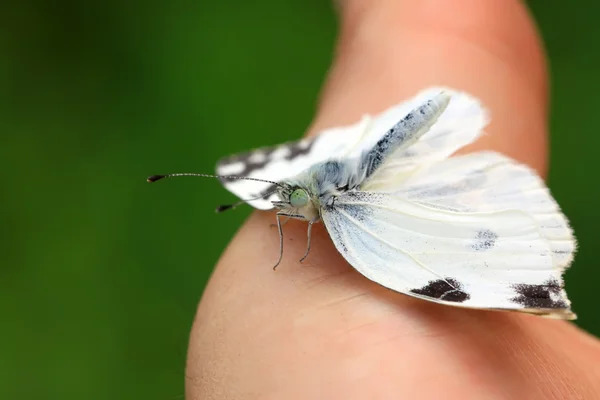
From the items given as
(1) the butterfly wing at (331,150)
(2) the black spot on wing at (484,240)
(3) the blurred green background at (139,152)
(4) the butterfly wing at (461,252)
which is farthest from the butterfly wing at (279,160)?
(3) the blurred green background at (139,152)

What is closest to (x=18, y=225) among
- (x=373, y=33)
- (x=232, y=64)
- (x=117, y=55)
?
(x=117, y=55)

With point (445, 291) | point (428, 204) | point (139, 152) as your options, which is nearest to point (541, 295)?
point (445, 291)

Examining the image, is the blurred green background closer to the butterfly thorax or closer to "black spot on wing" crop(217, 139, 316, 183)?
"black spot on wing" crop(217, 139, 316, 183)

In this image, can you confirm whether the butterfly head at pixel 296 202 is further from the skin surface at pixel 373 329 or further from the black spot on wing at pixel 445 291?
the black spot on wing at pixel 445 291

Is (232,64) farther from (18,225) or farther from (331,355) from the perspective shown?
(331,355)

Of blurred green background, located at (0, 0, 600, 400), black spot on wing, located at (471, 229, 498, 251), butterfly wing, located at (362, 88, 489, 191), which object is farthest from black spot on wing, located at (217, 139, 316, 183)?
blurred green background, located at (0, 0, 600, 400)

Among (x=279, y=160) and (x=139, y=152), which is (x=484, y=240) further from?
(x=139, y=152)
